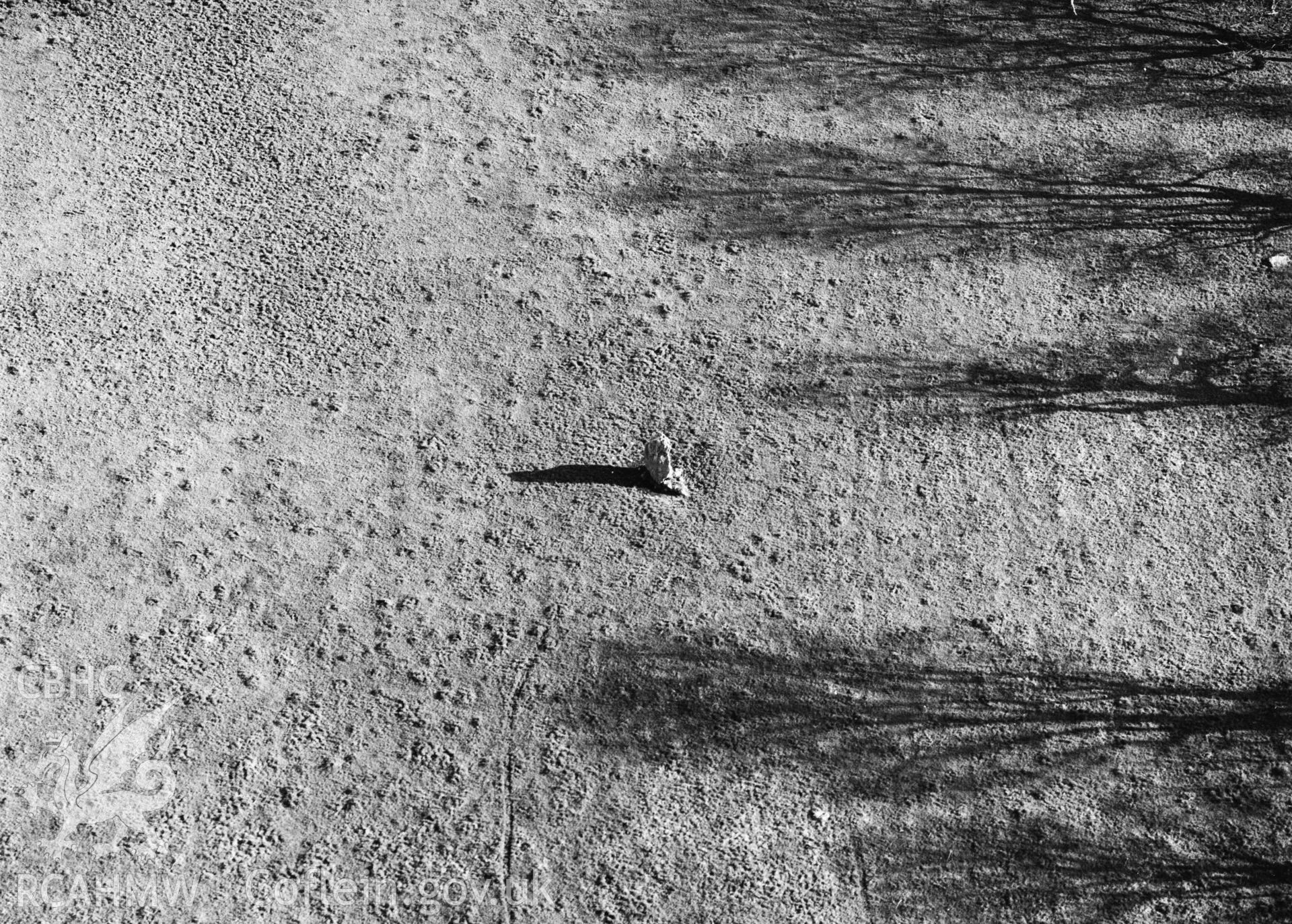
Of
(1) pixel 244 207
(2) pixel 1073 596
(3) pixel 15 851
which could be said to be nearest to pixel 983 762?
(2) pixel 1073 596

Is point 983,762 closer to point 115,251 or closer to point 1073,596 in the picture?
point 1073,596

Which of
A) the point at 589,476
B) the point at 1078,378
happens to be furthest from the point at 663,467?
the point at 1078,378

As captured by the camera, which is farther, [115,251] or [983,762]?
[115,251]

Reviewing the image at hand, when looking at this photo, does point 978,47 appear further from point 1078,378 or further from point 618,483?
point 618,483

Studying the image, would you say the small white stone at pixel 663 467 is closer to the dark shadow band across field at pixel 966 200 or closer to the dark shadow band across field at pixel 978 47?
the dark shadow band across field at pixel 966 200

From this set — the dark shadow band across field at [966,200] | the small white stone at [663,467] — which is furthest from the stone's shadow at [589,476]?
the dark shadow band across field at [966,200]

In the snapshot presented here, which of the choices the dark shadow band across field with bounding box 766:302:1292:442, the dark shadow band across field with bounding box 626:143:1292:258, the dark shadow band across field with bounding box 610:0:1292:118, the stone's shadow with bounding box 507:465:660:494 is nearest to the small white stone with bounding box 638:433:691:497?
the stone's shadow with bounding box 507:465:660:494
